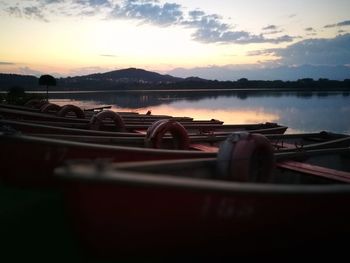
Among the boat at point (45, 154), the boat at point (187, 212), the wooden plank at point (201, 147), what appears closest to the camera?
the boat at point (187, 212)

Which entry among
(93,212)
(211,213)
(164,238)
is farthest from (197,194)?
(93,212)

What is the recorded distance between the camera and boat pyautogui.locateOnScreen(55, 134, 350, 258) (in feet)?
13.8

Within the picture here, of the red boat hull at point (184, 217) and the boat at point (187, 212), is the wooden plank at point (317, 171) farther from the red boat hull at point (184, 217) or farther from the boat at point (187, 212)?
the red boat hull at point (184, 217)

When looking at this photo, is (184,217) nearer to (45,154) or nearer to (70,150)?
(70,150)

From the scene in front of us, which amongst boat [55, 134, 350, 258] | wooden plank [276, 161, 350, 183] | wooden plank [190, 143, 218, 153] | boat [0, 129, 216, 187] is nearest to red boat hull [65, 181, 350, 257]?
boat [55, 134, 350, 258]

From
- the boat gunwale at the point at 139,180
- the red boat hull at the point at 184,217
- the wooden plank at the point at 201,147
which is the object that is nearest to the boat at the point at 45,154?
the wooden plank at the point at 201,147

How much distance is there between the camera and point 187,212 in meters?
4.57

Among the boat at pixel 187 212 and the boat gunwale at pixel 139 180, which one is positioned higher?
the boat gunwale at pixel 139 180

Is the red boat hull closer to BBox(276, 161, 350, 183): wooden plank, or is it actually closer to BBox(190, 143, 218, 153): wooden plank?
BBox(276, 161, 350, 183): wooden plank

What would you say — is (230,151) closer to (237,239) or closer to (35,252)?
(237,239)

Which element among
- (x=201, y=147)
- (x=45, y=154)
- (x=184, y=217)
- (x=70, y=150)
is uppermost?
(x=70, y=150)

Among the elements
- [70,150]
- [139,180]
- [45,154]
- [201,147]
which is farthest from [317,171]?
[45,154]

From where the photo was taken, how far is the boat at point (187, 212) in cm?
421

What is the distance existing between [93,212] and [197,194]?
1.14 metres
